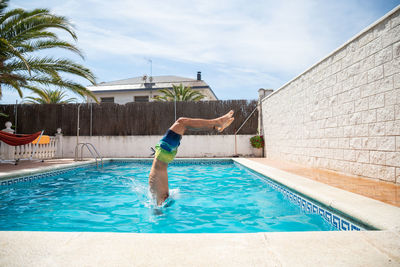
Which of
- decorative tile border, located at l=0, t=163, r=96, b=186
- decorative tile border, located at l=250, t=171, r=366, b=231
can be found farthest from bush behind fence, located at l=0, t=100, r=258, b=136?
decorative tile border, located at l=250, t=171, r=366, b=231

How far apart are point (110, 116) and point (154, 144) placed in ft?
8.10

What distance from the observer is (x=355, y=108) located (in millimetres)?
4258

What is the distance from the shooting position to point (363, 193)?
2.86m

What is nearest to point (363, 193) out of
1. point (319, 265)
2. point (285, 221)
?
point (285, 221)

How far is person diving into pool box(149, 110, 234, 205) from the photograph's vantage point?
9.12 ft

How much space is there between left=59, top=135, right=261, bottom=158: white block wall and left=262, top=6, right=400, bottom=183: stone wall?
392 cm

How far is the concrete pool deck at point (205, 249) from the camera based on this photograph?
50.7 inches

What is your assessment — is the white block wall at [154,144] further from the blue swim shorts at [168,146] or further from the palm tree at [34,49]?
the blue swim shorts at [168,146]

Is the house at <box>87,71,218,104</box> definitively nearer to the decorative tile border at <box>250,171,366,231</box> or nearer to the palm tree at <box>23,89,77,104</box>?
the palm tree at <box>23,89,77,104</box>

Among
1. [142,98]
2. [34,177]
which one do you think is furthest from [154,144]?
[142,98]

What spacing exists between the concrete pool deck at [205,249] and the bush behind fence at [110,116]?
931cm

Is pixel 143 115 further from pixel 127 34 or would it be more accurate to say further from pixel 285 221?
pixel 285 221

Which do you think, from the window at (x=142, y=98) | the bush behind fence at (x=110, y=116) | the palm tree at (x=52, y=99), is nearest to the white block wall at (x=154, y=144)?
the bush behind fence at (x=110, y=116)

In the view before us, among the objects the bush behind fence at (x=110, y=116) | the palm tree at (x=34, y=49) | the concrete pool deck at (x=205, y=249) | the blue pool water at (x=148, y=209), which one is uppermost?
the palm tree at (x=34, y=49)
